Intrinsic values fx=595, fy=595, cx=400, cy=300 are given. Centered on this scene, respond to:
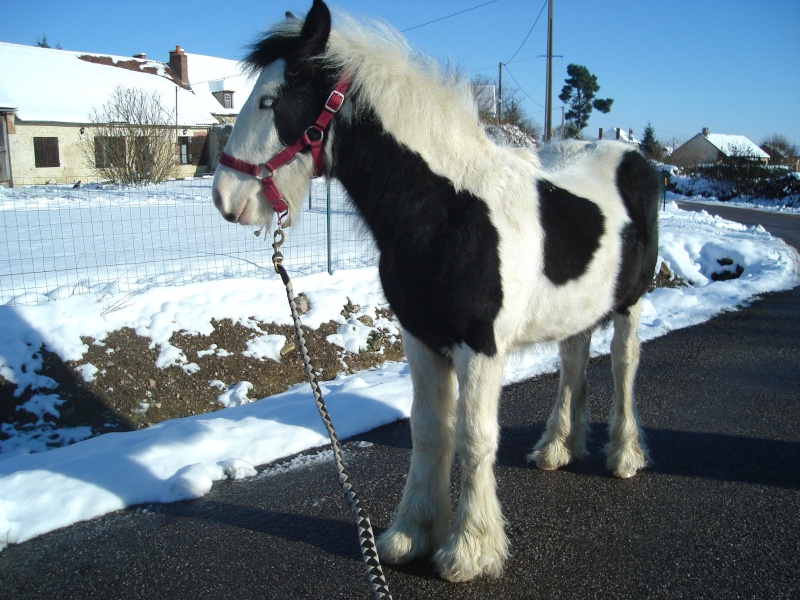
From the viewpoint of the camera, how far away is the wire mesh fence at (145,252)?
708 cm

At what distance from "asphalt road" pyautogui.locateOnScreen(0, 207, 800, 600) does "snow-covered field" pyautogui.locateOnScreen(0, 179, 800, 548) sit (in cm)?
17

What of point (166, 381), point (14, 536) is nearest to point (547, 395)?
point (166, 381)

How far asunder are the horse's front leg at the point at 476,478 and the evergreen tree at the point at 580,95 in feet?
177

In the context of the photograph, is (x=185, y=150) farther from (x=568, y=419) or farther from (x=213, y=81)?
(x=568, y=419)

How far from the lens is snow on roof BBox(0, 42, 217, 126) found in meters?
27.1

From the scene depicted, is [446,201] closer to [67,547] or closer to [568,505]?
[568,505]

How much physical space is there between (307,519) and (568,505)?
1.45 meters

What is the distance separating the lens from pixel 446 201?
250cm

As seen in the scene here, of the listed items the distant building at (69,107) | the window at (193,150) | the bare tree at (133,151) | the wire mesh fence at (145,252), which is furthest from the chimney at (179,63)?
the wire mesh fence at (145,252)

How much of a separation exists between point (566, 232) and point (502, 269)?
56 cm

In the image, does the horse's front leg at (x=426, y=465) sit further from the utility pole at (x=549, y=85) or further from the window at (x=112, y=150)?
the window at (x=112, y=150)

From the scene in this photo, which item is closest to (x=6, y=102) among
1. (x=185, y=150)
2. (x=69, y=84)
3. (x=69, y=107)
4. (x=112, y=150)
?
(x=69, y=107)

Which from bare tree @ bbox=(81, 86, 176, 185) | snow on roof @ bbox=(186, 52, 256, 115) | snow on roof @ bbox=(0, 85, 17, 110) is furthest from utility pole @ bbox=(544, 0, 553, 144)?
snow on roof @ bbox=(186, 52, 256, 115)

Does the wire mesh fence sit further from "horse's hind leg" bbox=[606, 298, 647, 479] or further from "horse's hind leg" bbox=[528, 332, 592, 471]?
"horse's hind leg" bbox=[606, 298, 647, 479]
